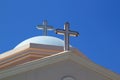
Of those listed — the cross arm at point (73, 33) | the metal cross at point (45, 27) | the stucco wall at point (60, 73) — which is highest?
the metal cross at point (45, 27)

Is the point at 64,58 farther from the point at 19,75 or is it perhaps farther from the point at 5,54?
the point at 5,54

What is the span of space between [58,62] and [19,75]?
1.24 metres

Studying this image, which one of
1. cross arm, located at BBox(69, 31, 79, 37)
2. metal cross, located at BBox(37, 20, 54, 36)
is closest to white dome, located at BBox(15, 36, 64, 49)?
metal cross, located at BBox(37, 20, 54, 36)

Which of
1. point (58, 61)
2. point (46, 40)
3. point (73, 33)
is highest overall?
point (73, 33)

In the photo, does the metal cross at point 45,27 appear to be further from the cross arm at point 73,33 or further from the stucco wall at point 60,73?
the stucco wall at point 60,73

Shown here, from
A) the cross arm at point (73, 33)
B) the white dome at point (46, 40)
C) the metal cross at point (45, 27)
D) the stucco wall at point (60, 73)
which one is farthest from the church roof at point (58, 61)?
the metal cross at point (45, 27)

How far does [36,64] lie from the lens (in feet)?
38.2

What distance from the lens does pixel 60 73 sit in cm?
1174

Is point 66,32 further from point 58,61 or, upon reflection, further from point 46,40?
point 46,40

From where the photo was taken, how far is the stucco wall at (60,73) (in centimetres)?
1160

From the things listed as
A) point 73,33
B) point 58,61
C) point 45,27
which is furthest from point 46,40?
point 58,61

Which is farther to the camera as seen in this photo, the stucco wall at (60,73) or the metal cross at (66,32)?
the metal cross at (66,32)

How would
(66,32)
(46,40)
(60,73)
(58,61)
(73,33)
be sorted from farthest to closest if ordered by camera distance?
1. (46,40)
2. (73,33)
3. (66,32)
4. (58,61)
5. (60,73)

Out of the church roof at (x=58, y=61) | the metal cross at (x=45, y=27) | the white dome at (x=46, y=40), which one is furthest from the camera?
the metal cross at (x=45, y=27)
